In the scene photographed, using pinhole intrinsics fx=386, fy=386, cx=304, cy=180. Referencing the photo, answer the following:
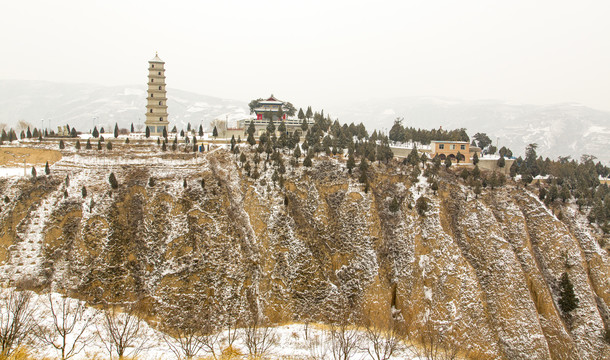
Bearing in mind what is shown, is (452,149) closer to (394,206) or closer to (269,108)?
(394,206)

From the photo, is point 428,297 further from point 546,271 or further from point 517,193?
point 517,193

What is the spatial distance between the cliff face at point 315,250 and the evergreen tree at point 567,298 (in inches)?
31.2

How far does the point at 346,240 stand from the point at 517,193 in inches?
1041

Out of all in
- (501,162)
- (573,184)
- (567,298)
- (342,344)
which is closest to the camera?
(342,344)

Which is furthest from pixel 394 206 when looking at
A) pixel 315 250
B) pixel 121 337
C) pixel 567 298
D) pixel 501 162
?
pixel 121 337

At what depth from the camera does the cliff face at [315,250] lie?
1534 inches

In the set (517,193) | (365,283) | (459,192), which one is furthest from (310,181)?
(517,193)

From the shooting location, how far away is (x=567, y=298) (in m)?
42.2

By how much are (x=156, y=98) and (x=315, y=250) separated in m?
40.7

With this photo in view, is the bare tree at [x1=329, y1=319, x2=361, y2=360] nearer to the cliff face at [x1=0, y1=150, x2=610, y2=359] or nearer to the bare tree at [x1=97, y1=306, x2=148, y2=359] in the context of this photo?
the cliff face at [x1=0, y1=150, x2=610, y2=359]

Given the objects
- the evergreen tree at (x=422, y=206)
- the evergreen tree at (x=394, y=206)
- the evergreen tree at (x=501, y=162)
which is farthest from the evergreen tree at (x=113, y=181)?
the evergreen tree at (x=501, y=162)

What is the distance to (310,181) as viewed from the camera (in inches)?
2015

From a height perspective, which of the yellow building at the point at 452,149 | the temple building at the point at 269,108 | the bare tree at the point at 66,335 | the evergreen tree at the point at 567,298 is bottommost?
the evergreen tree at the point at 567,298

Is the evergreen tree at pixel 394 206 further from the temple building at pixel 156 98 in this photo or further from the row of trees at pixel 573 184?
the temple building at pixel 156 98
